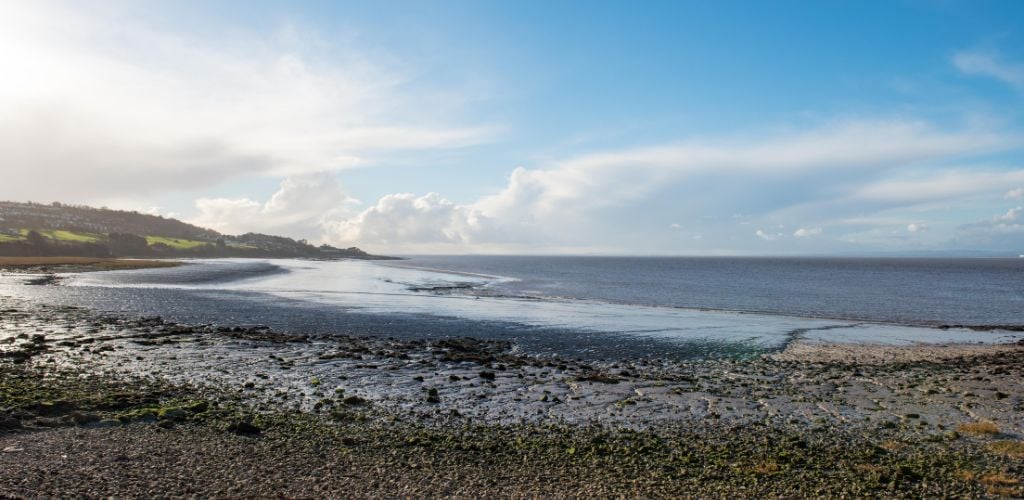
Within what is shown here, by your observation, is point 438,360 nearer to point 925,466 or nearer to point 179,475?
point 179,475

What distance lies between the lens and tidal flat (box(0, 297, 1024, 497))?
40.0 feet

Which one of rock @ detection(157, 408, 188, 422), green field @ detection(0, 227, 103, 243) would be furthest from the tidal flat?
green field @ detection(0, 227, 103, 243)

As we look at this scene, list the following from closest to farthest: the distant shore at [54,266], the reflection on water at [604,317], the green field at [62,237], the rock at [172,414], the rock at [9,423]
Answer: the rock at [9,423], the rock at [172,414], the reflection on water at [604,317], the distant shore at [54,266], the green field at [62,237]

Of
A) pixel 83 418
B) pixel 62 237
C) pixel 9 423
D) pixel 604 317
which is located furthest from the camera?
pixel 62 237

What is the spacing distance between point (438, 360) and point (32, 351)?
60.5 feet

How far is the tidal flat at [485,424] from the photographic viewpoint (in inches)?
480

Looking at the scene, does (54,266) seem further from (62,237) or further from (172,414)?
(172,414)

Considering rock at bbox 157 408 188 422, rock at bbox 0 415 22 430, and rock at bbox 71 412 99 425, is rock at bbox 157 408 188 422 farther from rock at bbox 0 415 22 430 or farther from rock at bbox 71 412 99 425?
rock at bbox 0 415 22 430

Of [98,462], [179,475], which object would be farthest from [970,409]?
[98,462]

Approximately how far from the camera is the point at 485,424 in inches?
670

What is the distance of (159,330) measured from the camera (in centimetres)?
3462

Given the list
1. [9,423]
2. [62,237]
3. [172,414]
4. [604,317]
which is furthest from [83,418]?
[62,237]

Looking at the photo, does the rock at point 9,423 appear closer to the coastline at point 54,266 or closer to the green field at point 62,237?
the coastline at point 54,266

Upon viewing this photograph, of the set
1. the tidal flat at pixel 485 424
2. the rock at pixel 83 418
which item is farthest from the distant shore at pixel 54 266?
the rock at pixel 83 418
